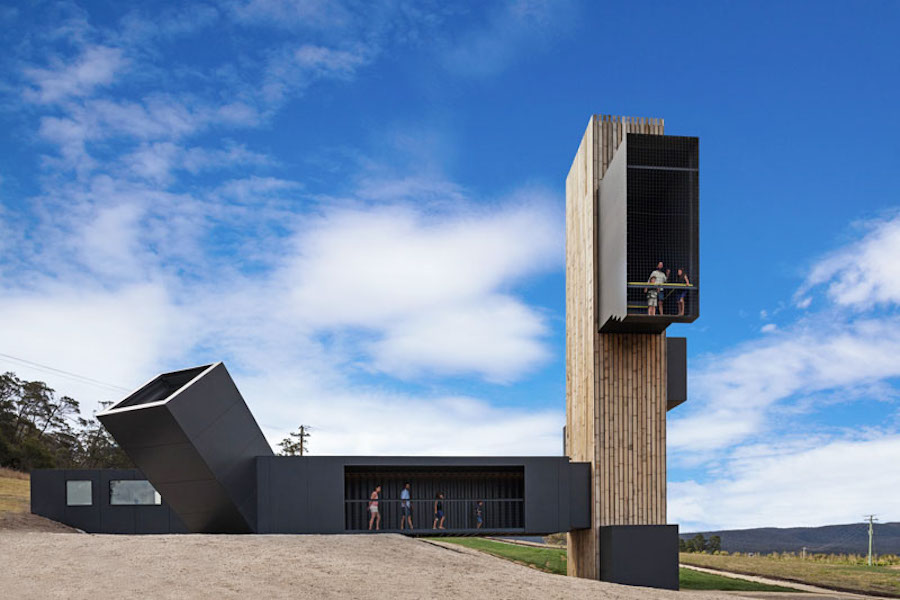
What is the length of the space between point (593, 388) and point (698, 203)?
194 inches

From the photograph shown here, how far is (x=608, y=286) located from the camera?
19.4 meters

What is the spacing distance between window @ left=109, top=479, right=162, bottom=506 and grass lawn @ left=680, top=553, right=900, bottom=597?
1980cm

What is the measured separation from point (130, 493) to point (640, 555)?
1690 cm

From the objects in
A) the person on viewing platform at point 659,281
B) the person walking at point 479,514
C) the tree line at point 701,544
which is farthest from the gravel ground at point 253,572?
the tree line at point 701,544

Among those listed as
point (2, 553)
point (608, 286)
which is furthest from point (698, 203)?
point (2, 553)

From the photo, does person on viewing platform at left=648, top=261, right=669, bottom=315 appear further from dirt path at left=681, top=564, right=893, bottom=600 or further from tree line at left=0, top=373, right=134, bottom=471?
tree line at left=0, top=373, right=134, bottom=471

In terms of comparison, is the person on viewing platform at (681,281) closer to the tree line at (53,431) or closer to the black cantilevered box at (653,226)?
the black cantilevered box at (653,226)

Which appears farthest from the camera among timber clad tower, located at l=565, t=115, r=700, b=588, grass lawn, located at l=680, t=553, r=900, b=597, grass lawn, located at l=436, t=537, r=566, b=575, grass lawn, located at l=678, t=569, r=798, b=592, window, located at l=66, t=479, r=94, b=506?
grass lawn, located at l=436, t=537, r=566, b=575

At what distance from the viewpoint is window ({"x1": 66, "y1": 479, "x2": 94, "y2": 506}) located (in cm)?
2712

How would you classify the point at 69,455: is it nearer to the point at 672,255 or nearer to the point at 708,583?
the point at 708,583

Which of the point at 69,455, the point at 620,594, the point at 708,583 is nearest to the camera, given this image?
the point at 620,594

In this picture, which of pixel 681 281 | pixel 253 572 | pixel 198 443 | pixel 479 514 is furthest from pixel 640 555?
pixel 253 572

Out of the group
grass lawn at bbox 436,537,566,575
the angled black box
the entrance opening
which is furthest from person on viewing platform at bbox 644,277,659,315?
grass lawn at bbox 436,537,566,575

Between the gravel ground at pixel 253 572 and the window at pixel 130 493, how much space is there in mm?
12641
